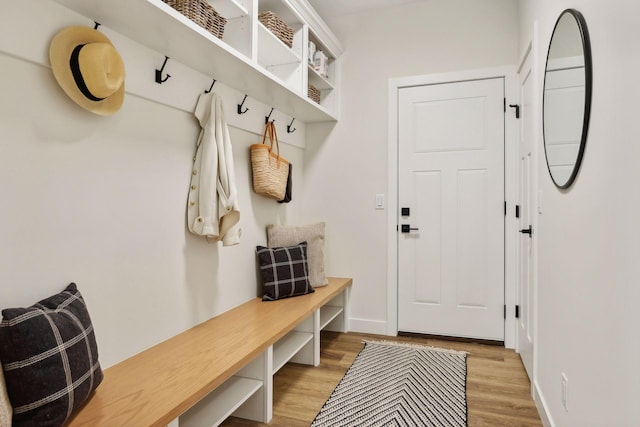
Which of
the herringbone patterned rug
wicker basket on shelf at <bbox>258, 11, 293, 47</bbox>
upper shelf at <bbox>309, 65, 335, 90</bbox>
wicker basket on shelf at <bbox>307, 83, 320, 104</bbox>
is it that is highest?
wicker basket on shelf at <bbox>258, 11, 293, 47</bbox>

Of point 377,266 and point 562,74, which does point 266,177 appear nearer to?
point 377,266

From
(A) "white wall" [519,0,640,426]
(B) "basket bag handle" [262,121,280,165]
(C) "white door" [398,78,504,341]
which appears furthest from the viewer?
(C) "white door" [398,78,504,341]

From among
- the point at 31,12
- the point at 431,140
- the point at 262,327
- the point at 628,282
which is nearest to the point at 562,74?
the point at 628,282

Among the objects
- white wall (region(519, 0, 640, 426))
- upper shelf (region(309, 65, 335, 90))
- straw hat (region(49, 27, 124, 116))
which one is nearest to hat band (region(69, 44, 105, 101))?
straw hat (region(49, 27, 124, 116))

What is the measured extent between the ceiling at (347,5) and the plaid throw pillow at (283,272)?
1.95 m

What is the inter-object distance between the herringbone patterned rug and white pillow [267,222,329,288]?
25.0 inches

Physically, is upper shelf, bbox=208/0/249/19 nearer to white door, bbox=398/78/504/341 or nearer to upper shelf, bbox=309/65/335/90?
upper shelf, bbox=309/65/335/90

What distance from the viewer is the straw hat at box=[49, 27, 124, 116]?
4.48 ft

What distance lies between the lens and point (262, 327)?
208 centimetres

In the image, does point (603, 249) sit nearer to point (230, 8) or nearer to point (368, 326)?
point (230, 8)

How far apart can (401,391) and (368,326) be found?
3.54 feet

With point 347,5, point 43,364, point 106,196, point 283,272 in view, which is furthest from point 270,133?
point 43,364

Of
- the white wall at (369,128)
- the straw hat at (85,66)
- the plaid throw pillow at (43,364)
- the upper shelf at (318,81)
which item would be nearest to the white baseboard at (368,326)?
the white wall at (369,128)

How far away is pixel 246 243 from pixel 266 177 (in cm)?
46
